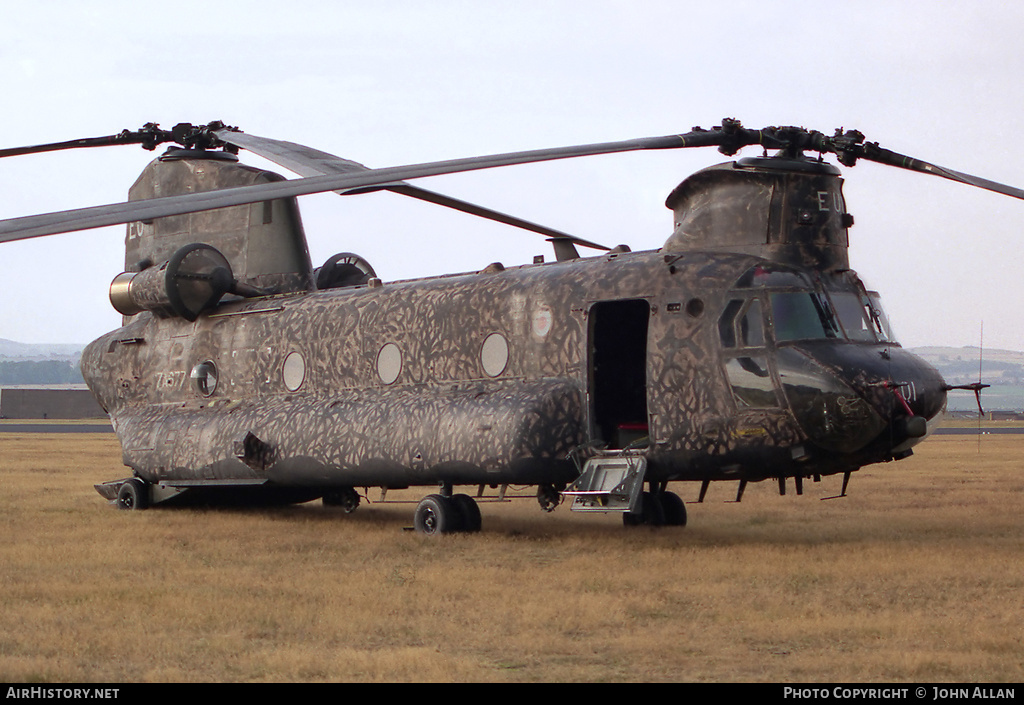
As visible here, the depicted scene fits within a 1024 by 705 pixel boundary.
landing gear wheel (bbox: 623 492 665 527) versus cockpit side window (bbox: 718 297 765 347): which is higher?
cockpit side window (bbox: 718 297 765 347)

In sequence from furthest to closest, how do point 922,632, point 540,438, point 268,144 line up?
point 268,144, point 540,438, point 922,632

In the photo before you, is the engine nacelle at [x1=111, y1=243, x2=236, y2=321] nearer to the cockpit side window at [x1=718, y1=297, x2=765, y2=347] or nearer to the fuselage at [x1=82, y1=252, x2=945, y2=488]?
the fuselage at [x1=82, y1=252, x2=945, y2=488]

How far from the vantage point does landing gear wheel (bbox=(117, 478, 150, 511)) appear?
19.0 m

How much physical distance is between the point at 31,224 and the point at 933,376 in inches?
375

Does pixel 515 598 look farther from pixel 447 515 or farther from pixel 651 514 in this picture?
pixel 651 514

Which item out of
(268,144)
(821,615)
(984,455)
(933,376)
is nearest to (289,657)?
(821,615)

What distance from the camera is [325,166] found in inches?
547

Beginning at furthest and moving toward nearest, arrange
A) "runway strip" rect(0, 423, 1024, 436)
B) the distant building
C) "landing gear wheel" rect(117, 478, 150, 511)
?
the distant building → "runway strip" rect(0, 423, 1024, 436) → "landing gear wheel" rect(117, 478, 150, 511)

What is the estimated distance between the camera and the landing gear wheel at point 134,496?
1897 centimetres

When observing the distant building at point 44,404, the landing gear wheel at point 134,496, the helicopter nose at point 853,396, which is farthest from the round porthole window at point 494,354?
the distant building at point 44,404

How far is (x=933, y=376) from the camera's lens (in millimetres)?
13219

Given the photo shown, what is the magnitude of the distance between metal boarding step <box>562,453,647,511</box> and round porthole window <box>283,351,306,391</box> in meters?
4.91

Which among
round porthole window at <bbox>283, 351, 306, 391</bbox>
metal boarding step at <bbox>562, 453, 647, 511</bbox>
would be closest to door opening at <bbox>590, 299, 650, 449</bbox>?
metal boarding step at <bbox>562, 453, 647, 511</bbox>

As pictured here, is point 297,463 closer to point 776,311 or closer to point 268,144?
point 268,144
